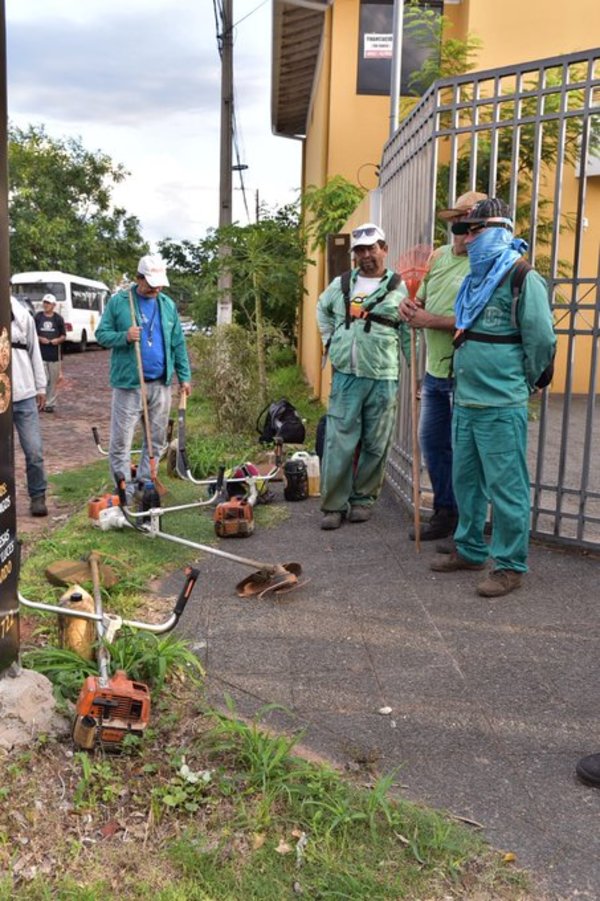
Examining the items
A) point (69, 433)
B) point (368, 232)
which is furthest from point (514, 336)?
point (69, 433)

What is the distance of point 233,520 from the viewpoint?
19.3ft

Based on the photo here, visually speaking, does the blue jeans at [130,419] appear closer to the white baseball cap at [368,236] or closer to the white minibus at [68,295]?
the white baseball cap at [368,236]

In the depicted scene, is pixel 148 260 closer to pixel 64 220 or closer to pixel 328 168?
pixel 328 168

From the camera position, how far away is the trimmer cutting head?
461cm

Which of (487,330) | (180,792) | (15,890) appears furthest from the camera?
(487,330)

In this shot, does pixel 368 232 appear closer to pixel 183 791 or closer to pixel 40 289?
pixel 183 791

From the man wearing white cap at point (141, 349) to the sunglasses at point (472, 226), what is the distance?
2444mm

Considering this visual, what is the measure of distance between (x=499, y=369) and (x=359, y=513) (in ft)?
6.69

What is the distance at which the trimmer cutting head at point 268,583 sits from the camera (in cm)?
461

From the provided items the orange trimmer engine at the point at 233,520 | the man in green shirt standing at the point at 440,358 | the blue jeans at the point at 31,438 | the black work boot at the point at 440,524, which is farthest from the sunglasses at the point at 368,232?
the blue jeans at the point at 31,438

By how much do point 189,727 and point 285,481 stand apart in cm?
396


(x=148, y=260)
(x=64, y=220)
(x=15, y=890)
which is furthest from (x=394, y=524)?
(x=64, y=220)

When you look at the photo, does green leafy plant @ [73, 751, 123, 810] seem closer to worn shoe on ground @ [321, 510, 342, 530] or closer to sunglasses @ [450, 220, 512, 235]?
sunglasses @ [450, 220, 512, 235]

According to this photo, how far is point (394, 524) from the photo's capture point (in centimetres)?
611
